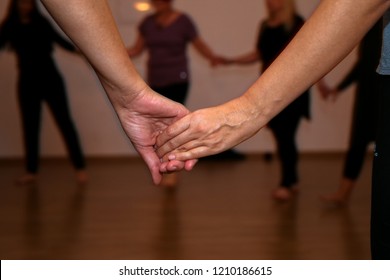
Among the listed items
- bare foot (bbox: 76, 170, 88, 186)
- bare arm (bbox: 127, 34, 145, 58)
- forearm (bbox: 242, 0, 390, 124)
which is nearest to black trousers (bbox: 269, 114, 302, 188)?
bare arm (bbox: 127, 34, 145, 58)

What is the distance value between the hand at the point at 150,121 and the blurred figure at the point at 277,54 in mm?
3099

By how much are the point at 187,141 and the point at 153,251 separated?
6.75ft

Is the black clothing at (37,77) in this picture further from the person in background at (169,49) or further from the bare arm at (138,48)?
the person in background at (169,49)

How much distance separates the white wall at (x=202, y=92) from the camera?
24.1 ft

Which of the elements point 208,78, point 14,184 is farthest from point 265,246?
point 208,78

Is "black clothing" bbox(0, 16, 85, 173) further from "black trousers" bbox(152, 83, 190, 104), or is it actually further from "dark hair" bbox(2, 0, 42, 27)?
"black trousers" bbox(152, 83, 190, 104)

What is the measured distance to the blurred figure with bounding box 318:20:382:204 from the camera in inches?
171

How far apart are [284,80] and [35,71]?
470 cm

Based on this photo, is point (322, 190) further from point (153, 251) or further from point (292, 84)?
point (292, 84)

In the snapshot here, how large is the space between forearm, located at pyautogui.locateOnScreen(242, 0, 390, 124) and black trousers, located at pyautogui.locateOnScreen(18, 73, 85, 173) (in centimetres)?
459

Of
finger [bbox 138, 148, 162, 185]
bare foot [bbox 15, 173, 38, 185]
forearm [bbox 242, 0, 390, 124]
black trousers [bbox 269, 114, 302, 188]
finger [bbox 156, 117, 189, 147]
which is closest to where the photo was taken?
forearm [bbox 242, 0, 390, 124]

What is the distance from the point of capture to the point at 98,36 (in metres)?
1.62

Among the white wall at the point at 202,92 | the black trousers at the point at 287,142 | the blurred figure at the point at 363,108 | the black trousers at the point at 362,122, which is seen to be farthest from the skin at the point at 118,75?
the white wall at the point at 202,92

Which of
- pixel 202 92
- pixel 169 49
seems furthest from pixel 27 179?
pixel 202 92
